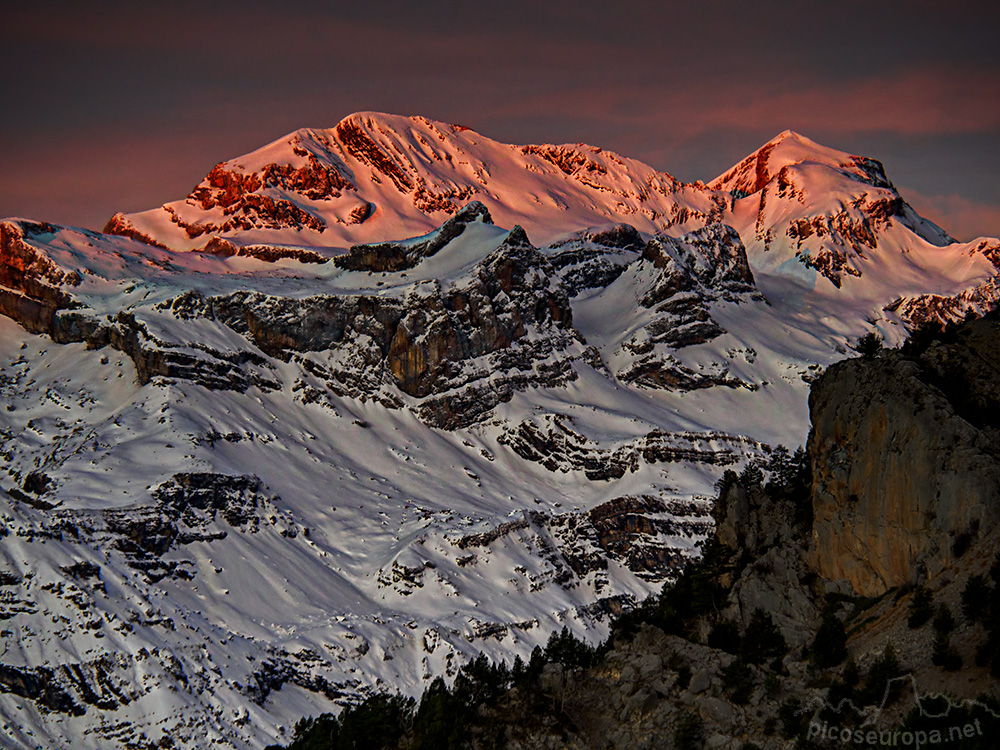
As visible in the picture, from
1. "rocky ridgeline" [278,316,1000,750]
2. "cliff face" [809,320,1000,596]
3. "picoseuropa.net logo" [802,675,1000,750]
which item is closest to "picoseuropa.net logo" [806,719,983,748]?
"picoseuropa.net logo" [802,675,1000,750]

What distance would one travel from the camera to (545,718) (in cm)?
8656

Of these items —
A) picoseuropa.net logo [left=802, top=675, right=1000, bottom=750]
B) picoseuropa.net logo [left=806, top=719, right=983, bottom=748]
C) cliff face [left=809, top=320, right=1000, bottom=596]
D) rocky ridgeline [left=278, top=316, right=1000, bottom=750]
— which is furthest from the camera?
cliff face [left=809, top=320, right=1000, bottom=596]

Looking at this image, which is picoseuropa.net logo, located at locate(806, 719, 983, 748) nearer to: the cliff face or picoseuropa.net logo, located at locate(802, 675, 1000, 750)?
picoseuropa.net logo, located at locate(802, 675, 1000, 750)

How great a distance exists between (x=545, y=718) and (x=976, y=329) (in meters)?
35.3

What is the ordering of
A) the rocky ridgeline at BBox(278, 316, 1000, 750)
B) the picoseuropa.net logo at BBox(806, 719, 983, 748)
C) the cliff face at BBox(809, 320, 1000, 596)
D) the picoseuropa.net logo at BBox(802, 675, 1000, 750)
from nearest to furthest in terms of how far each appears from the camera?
the picoseuropa.net logo at BBox(806, 719, 983, 748) < the picoseuropa.net logo at BBox(802, 675, 1000, 750) < the rocky ridgeline at BBox(278, 316, 1000, 750) < the cliff face at BBox(809, 320, 1000, 596)

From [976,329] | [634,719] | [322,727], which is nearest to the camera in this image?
[634,719]

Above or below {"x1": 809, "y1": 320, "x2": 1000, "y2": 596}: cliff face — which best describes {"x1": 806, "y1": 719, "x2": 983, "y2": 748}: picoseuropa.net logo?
below

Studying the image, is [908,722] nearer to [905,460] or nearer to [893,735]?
[893,735]

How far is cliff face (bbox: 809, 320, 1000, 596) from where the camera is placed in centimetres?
7794

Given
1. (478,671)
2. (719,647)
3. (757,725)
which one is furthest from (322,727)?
(757,725)

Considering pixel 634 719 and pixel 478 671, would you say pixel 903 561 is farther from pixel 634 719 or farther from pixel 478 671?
pixel 478 671

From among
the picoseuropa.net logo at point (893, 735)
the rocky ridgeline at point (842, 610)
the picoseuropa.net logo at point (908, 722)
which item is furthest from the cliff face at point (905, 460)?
the picoseuropa.net logo at point (893, 735)

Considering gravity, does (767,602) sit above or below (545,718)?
above

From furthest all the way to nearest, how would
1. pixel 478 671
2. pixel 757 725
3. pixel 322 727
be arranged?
1. pixel 322 727
2. pixel 478 671
3. pixel 757 725
